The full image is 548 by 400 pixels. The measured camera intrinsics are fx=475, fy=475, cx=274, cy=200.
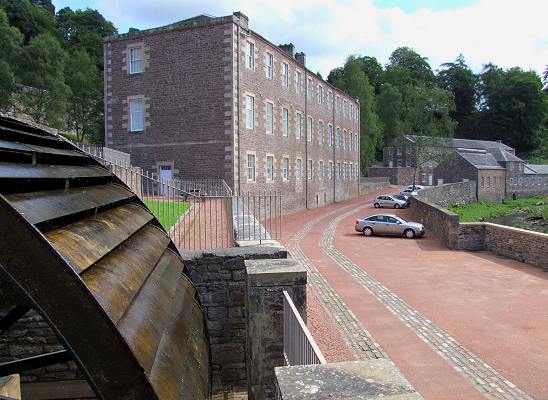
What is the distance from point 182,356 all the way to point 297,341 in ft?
3.64

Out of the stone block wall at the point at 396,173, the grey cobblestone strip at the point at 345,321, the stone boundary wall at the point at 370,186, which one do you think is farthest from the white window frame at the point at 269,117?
the stone block wall at the point at 396,173

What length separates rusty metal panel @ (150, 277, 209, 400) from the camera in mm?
2691

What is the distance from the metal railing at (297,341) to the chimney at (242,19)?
22.3m

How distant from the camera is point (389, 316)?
11602 mm

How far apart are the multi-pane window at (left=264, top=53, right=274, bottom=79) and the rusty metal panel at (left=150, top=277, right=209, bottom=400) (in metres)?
26.0

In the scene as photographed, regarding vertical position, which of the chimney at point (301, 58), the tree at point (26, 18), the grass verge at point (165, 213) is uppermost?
the tree at point (26, 18)

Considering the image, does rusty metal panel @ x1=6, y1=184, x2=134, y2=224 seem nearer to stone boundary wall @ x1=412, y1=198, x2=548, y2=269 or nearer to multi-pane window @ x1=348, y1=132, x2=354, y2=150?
stone boundary wall @ x1=412, y1=198, x2=548, y2=269

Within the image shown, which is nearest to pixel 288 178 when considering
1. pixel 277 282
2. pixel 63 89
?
pixel 63 89

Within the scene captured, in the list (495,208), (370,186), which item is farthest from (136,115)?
(495,208)

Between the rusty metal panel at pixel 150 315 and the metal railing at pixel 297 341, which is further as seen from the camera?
the metal railing at pixel 297 341

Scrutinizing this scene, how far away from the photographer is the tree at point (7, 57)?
29.9 m

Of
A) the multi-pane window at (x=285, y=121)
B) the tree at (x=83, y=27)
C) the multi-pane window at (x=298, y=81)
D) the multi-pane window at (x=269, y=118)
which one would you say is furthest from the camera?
the tree at (x=83, y=27)

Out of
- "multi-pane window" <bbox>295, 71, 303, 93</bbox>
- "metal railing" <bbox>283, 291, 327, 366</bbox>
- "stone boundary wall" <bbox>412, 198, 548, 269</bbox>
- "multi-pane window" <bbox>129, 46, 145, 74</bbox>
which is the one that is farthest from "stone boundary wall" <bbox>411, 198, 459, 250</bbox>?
"metal railing" <bbox>283, 291, 327, 366</bbox>

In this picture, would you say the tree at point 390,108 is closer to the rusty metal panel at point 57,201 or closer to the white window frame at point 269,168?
the white window frame at point 269,168
